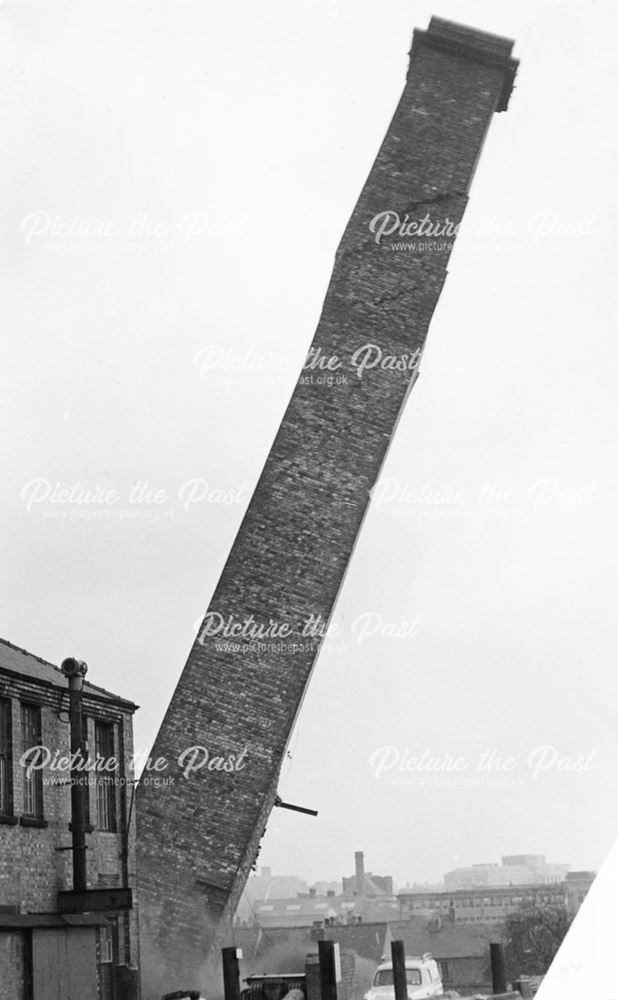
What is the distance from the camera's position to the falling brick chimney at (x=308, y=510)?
12.3 metres

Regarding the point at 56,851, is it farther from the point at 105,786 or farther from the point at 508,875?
the point at 508,875

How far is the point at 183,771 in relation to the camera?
1265 cm

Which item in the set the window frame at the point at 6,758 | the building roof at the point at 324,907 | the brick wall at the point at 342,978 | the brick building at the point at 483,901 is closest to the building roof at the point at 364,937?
the building roof at the point at 324,907

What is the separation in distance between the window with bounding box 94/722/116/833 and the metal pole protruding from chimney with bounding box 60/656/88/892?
859 mm

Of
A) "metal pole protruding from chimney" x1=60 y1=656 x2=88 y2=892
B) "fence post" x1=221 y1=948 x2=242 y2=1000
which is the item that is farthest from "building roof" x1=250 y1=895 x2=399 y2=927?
"metal pole protruding from chimney" x1=60 y1=656 x2=88 y2=892

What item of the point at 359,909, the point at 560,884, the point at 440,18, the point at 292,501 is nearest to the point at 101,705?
the point at 292,501

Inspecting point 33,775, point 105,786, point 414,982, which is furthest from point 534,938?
point 33,775

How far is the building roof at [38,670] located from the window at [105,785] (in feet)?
1.01

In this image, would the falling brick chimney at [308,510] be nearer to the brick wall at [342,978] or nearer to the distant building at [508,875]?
the brick wall at [342,978]

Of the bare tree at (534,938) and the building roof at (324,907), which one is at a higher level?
the building roof at (324,907)

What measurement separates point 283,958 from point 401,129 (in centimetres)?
1828

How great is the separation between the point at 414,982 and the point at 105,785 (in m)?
5.92

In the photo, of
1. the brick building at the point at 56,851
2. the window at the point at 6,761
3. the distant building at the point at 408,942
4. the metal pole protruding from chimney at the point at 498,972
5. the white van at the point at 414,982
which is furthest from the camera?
the distant building at the point at 408,942

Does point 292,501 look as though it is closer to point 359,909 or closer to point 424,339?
point 424,339
